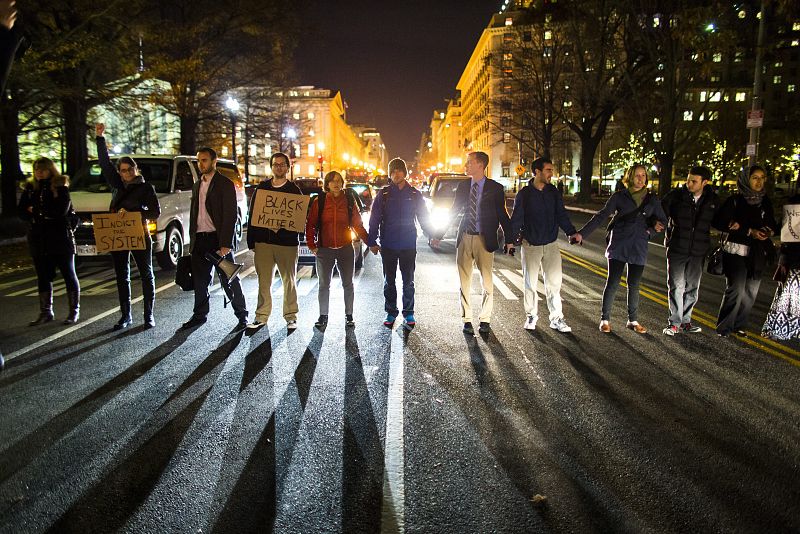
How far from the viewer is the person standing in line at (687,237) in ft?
22.0

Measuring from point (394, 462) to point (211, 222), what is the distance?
173 inches

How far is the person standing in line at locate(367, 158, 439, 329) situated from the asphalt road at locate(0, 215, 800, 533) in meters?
0.41

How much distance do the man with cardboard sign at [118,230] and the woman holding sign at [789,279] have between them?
7.38 m

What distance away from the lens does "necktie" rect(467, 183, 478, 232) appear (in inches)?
268

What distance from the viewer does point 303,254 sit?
10.4m

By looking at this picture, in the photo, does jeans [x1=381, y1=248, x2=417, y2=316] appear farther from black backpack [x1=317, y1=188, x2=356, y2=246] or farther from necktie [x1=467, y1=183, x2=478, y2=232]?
necktie [x1=467, y1=183, x2=478, y2=232]

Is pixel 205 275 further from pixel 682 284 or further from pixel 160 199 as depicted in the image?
pixel 682 284

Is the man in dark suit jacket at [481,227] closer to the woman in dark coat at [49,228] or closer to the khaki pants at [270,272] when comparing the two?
the khaki pants at [270,272]

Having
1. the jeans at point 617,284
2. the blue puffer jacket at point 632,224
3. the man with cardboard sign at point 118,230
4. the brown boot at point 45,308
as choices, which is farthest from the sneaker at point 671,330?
the brown boot at point 45,308

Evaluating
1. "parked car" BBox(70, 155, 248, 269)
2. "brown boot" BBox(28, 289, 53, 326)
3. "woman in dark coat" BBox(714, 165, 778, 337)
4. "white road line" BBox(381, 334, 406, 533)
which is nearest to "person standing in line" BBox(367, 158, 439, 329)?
"white road line" BBox(381, 334, 406, 533)

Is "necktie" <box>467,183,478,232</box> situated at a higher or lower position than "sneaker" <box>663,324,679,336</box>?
higher

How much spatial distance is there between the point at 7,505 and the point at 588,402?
3951 mm

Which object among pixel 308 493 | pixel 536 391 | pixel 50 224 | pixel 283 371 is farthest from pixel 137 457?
pixel 50 224

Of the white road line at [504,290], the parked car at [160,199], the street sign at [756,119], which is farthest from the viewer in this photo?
the street sign at [756,119]
